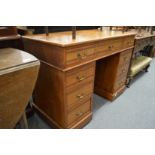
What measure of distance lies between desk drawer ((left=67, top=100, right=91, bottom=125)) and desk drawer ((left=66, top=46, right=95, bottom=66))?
1.76 ft

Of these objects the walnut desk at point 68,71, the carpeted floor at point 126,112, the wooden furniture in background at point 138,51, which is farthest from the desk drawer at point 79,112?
the wooden furniture in background at point 138,51

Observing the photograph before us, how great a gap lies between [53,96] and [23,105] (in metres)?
0.40

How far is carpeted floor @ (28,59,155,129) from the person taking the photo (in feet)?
5.50

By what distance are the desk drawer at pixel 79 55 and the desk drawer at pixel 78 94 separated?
0.84ft

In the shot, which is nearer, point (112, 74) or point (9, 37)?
point (9, 37)

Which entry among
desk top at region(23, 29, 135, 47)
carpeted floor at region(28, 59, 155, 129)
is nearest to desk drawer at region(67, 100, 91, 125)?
carpeted floor at region(28, 59, 155, 129)

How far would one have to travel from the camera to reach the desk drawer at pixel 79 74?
3.92 feet

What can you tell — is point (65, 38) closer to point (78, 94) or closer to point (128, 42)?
point (78, 94)

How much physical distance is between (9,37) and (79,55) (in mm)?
678

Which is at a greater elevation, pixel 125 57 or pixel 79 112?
pixel 125 57

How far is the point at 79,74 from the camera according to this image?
128cm

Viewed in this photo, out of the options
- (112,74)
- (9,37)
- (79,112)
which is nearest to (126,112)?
(112,74)
